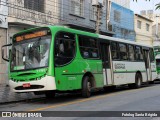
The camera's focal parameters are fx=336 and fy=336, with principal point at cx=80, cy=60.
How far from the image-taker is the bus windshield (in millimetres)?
12703

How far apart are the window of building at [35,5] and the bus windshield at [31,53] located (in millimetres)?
8826

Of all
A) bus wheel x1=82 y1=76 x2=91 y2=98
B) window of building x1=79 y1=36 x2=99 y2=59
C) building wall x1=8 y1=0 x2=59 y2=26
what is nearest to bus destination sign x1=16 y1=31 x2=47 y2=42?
window of building x1=79 y1=36 x2=99 y2=59

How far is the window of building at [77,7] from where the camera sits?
86.8 feet

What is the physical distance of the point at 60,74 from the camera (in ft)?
41.8

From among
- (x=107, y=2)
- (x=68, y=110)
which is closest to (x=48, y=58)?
(x=68, y=110)

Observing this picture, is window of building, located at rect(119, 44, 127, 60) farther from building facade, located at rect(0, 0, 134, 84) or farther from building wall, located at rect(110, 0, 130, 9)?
building wall, located at rect(110, 0, 130, 9)

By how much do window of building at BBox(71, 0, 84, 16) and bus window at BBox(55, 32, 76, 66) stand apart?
1286 centimetres

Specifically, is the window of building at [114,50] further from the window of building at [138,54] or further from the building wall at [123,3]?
the building wall at [123,3]

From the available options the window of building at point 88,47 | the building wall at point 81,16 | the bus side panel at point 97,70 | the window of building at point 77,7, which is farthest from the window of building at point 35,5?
the bus side panel at point 97,70

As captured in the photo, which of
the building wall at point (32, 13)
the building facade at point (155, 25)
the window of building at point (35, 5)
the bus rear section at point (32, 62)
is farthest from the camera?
the building facade at point (155, 25)

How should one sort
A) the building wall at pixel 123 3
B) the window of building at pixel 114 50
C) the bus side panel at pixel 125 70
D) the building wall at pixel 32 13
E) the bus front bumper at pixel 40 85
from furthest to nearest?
the building wall at pixel 123 3 < the building wall at pixel 32 13 < the bus side panel at pixel 125 70 < the window of building at pixel 114 50 < the bus front bumper at pixel 40 85

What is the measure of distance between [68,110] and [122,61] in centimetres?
807

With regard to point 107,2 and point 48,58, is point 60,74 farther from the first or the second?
point 107,2

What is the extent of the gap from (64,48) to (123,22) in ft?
74.8
